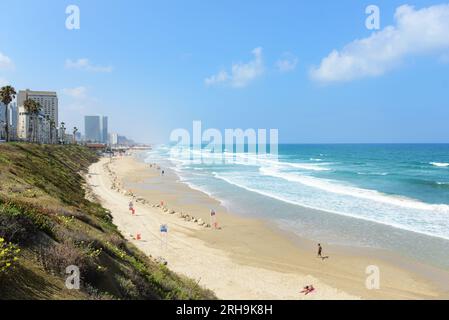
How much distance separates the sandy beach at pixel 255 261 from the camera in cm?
1540

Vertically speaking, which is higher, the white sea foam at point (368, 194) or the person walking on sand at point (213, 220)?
the white sea foam at point (368, 194)

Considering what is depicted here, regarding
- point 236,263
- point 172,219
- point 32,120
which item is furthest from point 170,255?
point 32,120

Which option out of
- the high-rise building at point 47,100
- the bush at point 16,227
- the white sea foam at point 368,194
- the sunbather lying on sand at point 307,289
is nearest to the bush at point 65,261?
the bush at point 16,227

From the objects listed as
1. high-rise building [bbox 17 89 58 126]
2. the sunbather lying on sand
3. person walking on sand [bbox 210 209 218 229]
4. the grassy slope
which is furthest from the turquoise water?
high-rise building [bbox 17 89 58 126]

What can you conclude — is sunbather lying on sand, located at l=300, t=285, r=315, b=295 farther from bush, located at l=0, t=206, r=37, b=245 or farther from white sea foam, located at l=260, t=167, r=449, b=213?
white sea foam, located at l=260, t=167, r=449, b=213

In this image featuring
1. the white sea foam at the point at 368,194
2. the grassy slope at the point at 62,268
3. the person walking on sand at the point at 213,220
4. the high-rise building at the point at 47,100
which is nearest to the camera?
the grassy slope at the point at 62,268

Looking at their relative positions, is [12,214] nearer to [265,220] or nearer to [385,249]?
[385,249]

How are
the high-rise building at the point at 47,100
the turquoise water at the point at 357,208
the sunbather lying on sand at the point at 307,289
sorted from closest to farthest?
the sunbather lying on sand at the point at 307,289, the turquoise water at the point at 357,208, the high-rise building at the point at 47,100

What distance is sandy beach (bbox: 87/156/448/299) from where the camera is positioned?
15398 mm

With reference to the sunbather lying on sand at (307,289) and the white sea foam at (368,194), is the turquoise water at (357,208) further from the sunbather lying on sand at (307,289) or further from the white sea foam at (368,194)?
the sunbather lying on sand at (307,289)

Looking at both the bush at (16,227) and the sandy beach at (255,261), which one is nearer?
the bush at (16,227)

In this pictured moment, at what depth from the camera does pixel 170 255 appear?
768 inches

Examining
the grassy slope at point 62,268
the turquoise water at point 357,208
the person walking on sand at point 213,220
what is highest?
the grassy slope at point 62,268

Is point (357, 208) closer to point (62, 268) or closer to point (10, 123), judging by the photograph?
point (62, 268)
